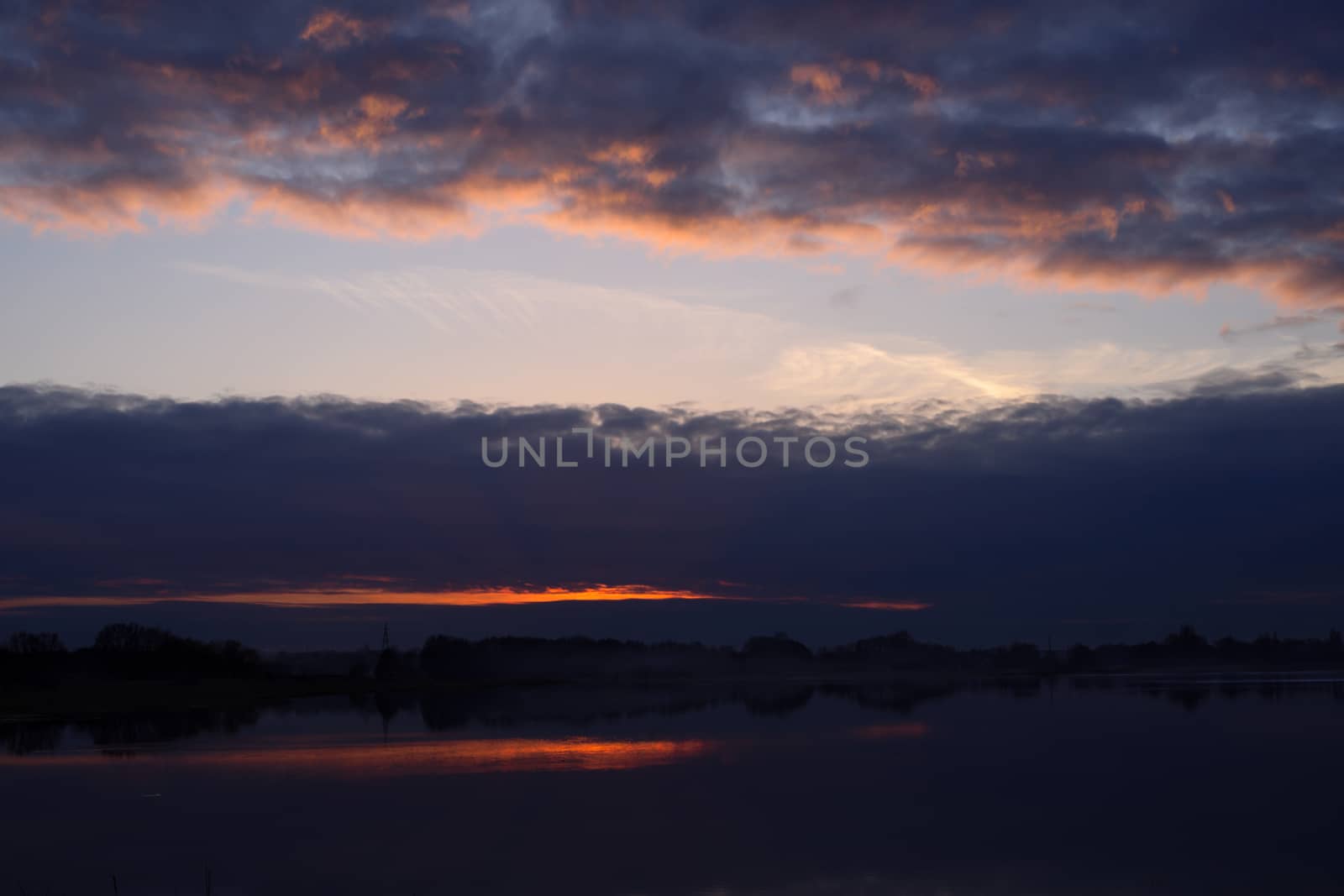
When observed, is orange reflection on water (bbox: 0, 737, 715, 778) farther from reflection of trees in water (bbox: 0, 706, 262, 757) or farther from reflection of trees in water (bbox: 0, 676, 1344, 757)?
reflection of trees in water (bbox: 0, 676, 1344, 757)

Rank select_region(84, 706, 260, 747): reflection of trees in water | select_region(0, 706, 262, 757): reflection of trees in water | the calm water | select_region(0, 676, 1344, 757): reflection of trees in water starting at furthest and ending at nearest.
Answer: select_region(0, 676, 1344, 757): reflection of trees in water < select_region(84, 706, 260, 747): reflection of trees in water < select_region(0, 706, 262, 757): reflection of trees in water < the calm water

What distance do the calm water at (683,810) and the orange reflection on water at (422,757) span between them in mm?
252

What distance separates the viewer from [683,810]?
29.4 meters

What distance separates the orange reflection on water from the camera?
39.6m

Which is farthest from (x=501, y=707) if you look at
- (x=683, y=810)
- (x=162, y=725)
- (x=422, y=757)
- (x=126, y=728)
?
(x=683, y=810)

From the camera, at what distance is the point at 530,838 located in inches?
996

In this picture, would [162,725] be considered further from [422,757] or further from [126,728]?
[422,757]

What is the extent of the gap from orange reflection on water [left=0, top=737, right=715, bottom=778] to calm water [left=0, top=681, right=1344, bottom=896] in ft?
0.83

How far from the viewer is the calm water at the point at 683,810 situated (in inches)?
844

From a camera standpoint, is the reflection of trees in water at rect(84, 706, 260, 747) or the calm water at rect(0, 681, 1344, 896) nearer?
the calm water at rect(0, 681, 1344, 896)

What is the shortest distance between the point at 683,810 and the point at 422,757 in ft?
57.7

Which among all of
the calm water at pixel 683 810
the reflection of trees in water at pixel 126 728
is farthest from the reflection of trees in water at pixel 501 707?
the calm water at pixel 683 810

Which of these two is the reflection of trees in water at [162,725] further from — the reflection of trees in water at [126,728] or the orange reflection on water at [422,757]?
the orange reflection on water at [422,757]

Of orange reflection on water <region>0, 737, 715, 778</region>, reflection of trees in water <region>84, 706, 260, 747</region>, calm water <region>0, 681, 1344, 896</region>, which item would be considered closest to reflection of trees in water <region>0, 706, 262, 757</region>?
reflection of trees in water <region>84, 706, 260, 747</region>
